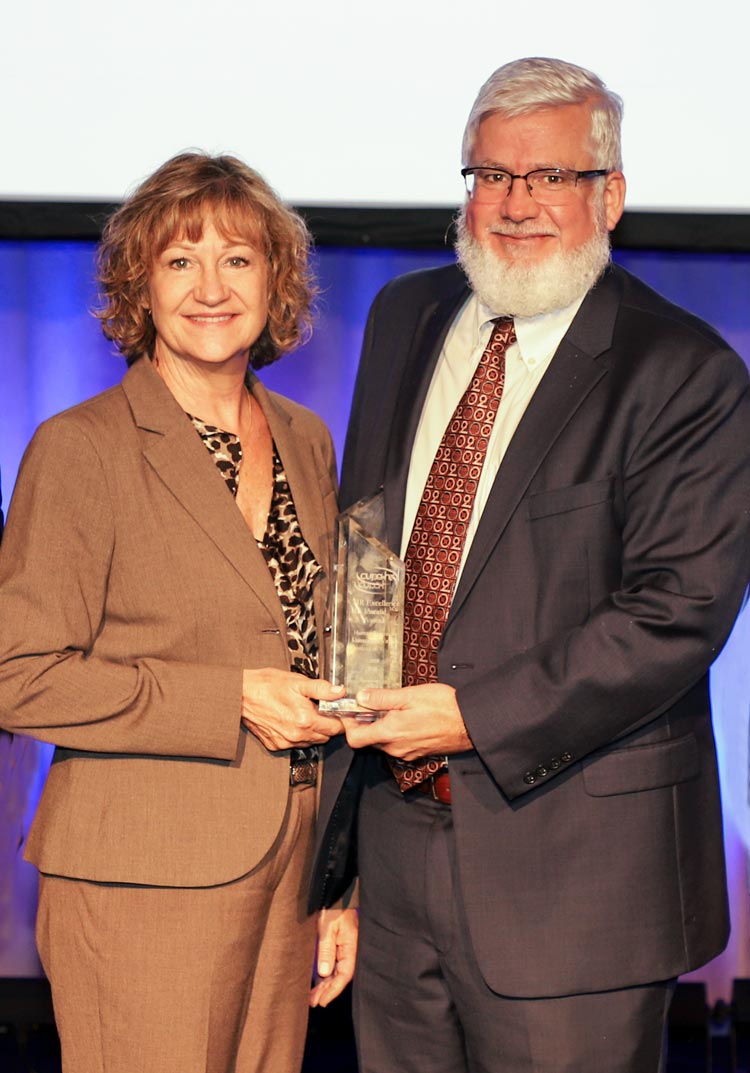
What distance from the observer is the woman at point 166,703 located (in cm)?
239

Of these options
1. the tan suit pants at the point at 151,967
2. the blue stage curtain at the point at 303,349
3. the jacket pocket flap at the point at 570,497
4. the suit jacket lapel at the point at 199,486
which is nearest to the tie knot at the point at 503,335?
the jacket pocket flap at the point at 570,497

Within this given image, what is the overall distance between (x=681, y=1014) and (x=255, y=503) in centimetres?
266

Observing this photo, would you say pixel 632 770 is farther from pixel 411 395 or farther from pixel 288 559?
pixel 411 395

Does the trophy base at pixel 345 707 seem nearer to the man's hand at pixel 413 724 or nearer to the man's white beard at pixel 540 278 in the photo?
the man's hand at pixel 413 724

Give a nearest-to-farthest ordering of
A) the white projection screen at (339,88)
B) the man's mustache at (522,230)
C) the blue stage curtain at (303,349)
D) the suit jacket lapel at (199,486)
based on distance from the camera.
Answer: the suit jacket lapel at (199,486) < the man's mustache at (522,230) < the white projection screen at (339,88) < the blue stage curtain at (303,349)

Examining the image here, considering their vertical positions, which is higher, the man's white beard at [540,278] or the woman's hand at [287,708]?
the man's white beard at [540,278]

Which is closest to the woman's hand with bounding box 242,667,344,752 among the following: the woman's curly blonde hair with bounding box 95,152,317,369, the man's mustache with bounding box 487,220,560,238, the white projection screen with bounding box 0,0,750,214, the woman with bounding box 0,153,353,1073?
the woman with bounding box 0,153,353,1073

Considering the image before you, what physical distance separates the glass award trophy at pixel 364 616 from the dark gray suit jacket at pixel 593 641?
0.12 metres

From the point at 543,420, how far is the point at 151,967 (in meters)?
1.21

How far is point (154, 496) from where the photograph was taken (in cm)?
247

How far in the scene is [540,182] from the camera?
2580mm

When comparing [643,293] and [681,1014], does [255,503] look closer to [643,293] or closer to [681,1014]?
[643,293]

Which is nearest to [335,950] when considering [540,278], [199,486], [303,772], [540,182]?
[303,772]

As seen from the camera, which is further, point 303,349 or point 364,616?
point 303,349
